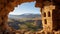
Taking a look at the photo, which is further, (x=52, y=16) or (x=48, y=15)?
(x=48, y=15)

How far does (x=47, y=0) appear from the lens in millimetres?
14227

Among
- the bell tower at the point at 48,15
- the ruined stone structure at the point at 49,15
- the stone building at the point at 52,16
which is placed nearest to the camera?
the ruined stone structure at the point at 49,15

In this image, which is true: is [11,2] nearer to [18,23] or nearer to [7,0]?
[7,0]

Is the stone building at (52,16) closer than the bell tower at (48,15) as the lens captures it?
Yes

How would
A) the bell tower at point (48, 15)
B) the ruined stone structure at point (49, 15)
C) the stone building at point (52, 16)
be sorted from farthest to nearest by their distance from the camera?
1. the bell tower at point (48, 15)
2. the stone building at point (52, 16)
3. the ruined stone structure at point (49, 15)

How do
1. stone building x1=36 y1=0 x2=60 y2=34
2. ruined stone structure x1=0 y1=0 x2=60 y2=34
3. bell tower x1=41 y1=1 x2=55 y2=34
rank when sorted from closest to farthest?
ruined stone structure x1=0 y1=0 x2=60 y2=34 < stone building x1=36 y1=0 x2=60 y2=34 < bell tower x1=41 y1=1 x2=55 y2=34

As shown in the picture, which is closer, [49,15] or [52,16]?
[52,16]

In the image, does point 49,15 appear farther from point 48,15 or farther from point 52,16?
point 52,16

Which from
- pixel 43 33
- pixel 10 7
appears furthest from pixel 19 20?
pixel 10 7

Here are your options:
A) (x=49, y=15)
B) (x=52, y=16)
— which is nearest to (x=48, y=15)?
(x=49, y=15)

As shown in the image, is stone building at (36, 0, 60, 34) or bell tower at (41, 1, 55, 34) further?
bell tower at (41, 1, 55, 34)

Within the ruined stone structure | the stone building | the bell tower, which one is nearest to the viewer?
the ruined stone structure

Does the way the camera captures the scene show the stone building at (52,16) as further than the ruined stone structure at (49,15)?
Yes

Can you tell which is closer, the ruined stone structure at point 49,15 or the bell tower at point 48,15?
the ruined stone structure at point 49,15
